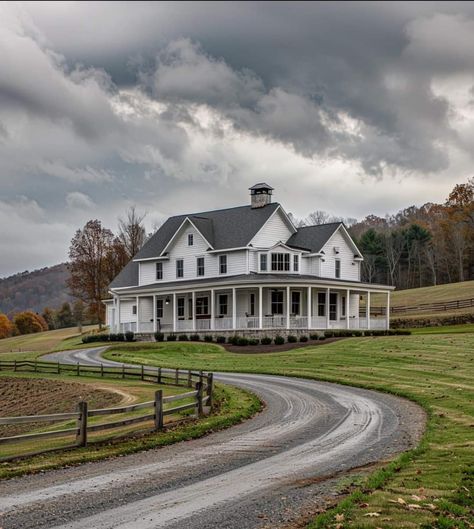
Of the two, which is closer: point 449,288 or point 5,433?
point 5,433

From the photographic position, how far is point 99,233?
3376 inches

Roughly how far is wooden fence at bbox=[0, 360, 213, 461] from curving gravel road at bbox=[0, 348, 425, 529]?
5.04ft

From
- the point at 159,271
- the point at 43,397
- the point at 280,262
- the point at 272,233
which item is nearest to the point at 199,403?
the point at 43,397

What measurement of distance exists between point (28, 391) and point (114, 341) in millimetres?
25564

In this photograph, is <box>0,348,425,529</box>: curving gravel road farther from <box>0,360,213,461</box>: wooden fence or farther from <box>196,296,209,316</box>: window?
<box>196,296,209,316</box>: window

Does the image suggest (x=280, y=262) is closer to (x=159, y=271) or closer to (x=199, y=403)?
(x=159, y=271)

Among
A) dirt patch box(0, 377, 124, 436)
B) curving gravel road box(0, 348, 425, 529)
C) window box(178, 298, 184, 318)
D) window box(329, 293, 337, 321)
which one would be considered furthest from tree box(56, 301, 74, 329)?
curving gravel road box(0, 348, 425, 529)

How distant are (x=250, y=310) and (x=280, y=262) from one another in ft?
15.6

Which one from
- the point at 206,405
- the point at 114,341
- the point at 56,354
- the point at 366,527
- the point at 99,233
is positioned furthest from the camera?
the point at 99,233

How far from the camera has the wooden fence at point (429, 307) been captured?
2749 inches

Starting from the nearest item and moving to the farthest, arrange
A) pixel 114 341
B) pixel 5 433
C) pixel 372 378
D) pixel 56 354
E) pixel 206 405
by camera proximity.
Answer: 1. pixel 206 405
2. pixel 5 433
3. pixel 372 378
4. pixel 56 354
5. pixel 114 341

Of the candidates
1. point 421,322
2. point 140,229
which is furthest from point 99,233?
point 421,322

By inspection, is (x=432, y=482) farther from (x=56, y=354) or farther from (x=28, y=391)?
(x=56, y=354)

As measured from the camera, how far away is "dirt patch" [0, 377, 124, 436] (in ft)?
90.4
